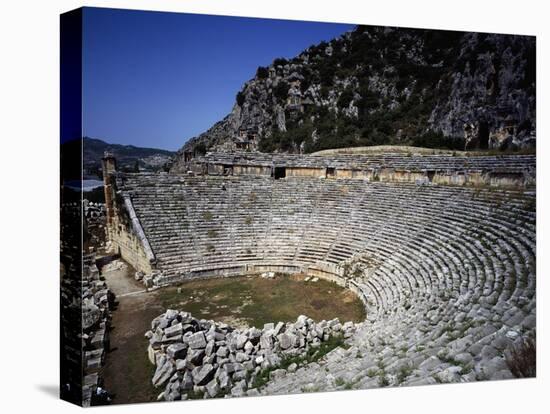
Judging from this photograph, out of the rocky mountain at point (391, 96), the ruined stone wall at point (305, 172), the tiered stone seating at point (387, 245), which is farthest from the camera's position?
the ruined stone wall at point (305, 172)

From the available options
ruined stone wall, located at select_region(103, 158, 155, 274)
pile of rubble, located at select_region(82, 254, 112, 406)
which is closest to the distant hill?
pile of rubble, located at select_region(82, 254, 112, 406)

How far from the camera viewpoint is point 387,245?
37.2ft

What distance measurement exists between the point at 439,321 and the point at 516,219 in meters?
3.44

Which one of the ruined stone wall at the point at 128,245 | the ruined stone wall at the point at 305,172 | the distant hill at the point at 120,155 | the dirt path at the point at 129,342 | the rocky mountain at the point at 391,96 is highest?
the rocky mountain at the point at 391,96

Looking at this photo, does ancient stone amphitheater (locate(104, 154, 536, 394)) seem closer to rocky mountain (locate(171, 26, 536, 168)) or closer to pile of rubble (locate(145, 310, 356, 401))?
pile of rubble (locate(145, 310, 356, 401))

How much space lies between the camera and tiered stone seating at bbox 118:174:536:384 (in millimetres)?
6371

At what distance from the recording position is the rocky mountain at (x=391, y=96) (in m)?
8.70

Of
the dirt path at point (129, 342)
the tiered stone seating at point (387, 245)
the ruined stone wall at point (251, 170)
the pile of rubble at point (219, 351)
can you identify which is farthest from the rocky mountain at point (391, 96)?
the pile of rubble at point (219, 351)

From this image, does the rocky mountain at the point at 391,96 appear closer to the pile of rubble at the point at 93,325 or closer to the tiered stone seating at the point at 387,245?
the tiered stone seating at the point at 387,245

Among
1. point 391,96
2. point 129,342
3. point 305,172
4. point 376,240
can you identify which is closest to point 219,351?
point 129,342

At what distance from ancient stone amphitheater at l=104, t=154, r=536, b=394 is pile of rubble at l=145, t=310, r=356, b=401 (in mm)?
491

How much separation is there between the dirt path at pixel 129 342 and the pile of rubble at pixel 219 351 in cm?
24

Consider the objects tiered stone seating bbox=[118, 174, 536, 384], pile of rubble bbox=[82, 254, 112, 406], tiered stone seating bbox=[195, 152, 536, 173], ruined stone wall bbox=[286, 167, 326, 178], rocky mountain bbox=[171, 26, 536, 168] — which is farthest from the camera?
ruined stone wall bbox=[286, 167, 326, 178]

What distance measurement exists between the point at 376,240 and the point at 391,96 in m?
5.95
